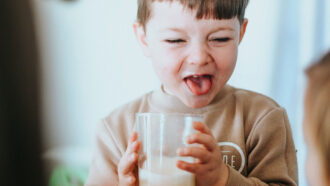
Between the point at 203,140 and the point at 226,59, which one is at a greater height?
the point at 226,59

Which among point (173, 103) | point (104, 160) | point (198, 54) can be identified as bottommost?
point (104, 160)

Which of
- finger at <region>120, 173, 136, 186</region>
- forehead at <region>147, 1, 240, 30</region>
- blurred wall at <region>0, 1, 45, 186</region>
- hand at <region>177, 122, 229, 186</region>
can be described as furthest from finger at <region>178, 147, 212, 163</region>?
blurred wall at <region>0, 1, 45, 186</region>

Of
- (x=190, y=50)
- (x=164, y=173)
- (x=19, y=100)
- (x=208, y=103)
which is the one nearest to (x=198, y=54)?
(x=190, y=50)

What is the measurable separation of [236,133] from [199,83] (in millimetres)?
128

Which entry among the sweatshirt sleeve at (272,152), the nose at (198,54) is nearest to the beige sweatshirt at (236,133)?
the sweatshirt sleeve at (272,152)

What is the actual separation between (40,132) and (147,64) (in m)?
0.27

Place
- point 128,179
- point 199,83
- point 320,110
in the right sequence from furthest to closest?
point 199,83 < point 128,179 < point 320,110

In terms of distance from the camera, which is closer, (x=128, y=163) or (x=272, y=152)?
(x=128, y=163)

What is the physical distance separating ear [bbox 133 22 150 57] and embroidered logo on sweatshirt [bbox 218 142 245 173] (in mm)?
240

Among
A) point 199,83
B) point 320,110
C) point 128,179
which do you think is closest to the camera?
point 320,110

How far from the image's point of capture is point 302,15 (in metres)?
0.81

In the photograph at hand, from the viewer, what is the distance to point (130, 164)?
0.61m

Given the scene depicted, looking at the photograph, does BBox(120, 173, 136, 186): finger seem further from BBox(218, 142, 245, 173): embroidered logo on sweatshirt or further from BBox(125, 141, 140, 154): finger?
BBox(218, 142, 245, 173): embroidered logo on sweatshirt

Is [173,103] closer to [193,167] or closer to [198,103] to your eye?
[198,103]
